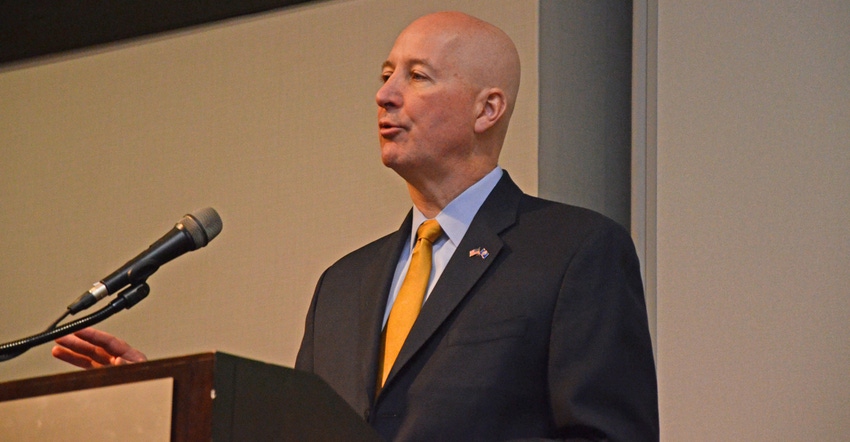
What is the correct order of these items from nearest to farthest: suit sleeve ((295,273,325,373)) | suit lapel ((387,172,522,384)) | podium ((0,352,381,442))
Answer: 1. podium ((0,352,381,442))
2. suit lapel ((387,172,522,384))
3. suit sleeve ((295,273,325,373))

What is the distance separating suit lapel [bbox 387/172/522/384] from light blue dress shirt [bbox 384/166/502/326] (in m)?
0.03

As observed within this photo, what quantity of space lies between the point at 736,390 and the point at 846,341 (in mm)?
273

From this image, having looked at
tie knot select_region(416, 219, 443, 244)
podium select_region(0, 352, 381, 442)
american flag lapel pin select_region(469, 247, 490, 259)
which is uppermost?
tie knot select_region(416, 219, 443, 244)

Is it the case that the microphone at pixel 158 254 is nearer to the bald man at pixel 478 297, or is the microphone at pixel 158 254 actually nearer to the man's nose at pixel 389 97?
the bald man at pixel 478 297

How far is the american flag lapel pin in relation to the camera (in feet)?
6.50

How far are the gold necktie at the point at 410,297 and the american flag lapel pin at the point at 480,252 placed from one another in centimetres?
10

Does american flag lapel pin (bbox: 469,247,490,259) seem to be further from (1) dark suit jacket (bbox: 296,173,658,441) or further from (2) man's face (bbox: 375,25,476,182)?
(2) man's face (bbox: 375,25,476,182)

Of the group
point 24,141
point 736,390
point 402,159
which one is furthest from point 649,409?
point 24,141

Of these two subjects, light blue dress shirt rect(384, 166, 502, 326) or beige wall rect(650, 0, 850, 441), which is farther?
beige wall rect(650, 0, 850, 441)

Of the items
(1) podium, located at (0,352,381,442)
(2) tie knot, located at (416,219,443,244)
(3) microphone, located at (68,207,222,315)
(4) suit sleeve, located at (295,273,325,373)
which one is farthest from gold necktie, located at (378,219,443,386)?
(1) podium, located at (0,352,381,442)

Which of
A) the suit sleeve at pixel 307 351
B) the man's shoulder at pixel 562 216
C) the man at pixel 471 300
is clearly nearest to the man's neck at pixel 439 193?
the man at pixel 471 300

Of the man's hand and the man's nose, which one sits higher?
the man's nose

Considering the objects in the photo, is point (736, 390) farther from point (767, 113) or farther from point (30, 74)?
point (30, 74)

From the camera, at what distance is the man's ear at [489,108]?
87.1 inches
